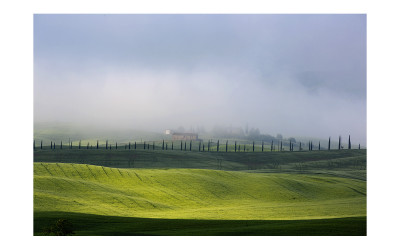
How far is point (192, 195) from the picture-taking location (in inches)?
1442

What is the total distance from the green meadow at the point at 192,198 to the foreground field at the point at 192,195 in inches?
2.6

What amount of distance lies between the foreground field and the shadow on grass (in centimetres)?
54

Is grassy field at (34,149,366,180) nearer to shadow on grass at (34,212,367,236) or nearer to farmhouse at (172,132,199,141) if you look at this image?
farmhouse at (172,132,199,141)

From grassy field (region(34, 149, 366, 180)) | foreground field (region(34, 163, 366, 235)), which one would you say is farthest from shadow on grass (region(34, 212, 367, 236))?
grassy field (region(34, 149, 366, 180))

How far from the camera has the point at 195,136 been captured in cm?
5347

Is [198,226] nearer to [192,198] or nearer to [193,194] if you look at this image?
[192,198]

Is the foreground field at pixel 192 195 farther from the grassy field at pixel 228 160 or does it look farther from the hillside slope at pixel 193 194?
the grassy field at pixel 228 160

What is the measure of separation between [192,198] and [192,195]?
76 cm

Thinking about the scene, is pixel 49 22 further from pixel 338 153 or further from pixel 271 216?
pixel 338 153

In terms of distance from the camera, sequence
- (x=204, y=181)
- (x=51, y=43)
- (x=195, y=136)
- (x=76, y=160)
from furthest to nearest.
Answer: (x=195, y=136) → (x=76, y=160) → (x=204, y=181) → (x=51, y=43)

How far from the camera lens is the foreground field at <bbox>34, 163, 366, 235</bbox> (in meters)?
28.1

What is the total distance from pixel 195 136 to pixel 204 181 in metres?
13.4
